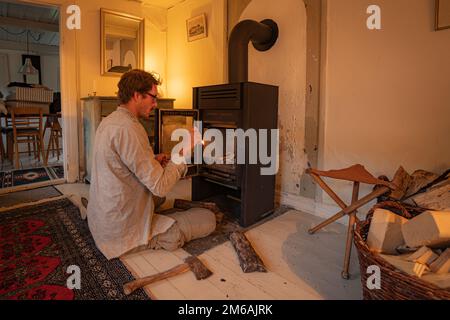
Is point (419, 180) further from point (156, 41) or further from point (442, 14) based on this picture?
point (156, 41)

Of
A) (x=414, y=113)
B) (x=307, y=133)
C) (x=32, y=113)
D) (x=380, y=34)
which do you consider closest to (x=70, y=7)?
(x=32, y=113)

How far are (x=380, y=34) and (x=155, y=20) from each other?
2.86 m

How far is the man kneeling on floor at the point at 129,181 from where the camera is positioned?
1.59 metres

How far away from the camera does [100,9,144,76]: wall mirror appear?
348cm

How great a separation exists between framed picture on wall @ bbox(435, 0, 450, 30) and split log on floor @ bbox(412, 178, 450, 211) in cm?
89

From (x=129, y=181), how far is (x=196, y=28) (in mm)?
2423

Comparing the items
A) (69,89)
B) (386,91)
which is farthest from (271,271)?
(69,89)

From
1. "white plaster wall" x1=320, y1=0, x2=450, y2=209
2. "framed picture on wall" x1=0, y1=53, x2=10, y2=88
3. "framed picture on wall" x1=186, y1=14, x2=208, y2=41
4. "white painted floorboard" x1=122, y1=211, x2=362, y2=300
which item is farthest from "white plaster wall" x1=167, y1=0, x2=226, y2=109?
"framed picture on wall" x1=0, y1=53, x2=10, y2=88

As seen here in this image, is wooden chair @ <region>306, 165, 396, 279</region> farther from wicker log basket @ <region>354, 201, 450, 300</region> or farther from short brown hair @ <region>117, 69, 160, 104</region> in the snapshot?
short brown hair @ <region>117, 69, 160, 104</region>

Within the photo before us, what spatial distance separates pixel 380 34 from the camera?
6.63 ft

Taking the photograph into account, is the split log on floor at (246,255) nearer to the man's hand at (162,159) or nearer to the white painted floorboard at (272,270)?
the white painted floorboard at (272,270)

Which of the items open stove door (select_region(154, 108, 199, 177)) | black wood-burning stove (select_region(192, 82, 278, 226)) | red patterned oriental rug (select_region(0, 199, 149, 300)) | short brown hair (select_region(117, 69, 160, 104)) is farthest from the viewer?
open stove door (select_region(154, 108, 199, 177))

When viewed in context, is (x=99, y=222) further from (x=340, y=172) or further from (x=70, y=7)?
(x=70, y=7)
